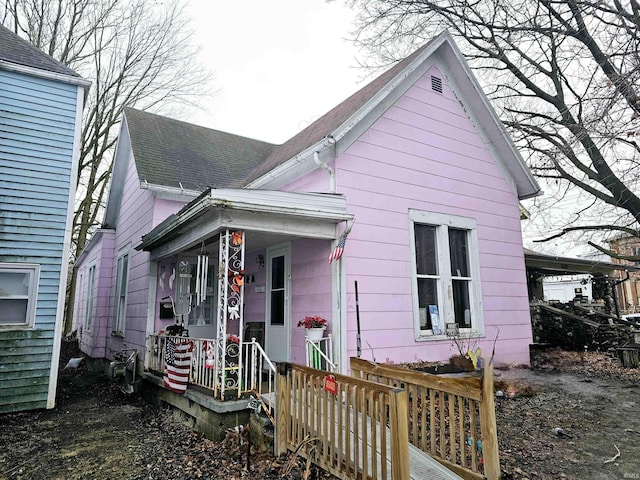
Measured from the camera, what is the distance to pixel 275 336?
7051mm

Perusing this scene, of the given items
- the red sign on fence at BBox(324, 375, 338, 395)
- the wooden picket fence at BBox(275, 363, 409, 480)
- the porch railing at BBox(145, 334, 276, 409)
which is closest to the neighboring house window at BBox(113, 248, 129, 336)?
the porch railing at BBox(145, 334, 276, 409)

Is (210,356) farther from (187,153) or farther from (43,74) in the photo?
(187,153)

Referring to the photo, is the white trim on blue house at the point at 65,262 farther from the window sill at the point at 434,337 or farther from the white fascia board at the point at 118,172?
the window sill at the point at 434,337


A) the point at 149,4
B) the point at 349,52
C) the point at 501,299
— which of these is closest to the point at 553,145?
the point at 501,299

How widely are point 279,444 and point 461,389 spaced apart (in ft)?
6.66

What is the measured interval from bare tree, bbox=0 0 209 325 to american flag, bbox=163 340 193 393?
13.1m

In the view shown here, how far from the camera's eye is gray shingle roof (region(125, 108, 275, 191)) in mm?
8836

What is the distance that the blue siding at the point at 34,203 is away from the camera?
6.53m

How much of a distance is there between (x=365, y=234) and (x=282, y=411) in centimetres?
299

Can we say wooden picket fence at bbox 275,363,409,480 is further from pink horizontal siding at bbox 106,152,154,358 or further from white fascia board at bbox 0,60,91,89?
white fascia board at bbox 0,60,91,89

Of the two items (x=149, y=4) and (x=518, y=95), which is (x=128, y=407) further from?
(x=149, y=4)

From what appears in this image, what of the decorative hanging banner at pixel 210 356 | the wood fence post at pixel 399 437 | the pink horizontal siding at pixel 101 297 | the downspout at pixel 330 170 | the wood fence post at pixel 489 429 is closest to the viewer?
the wood fence post at pixel 399 437

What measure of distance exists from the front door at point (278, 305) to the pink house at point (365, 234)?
3 cm

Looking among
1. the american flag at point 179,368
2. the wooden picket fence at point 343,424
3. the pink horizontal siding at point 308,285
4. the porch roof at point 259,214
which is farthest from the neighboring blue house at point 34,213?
the wooden picket fence at point 343,424
